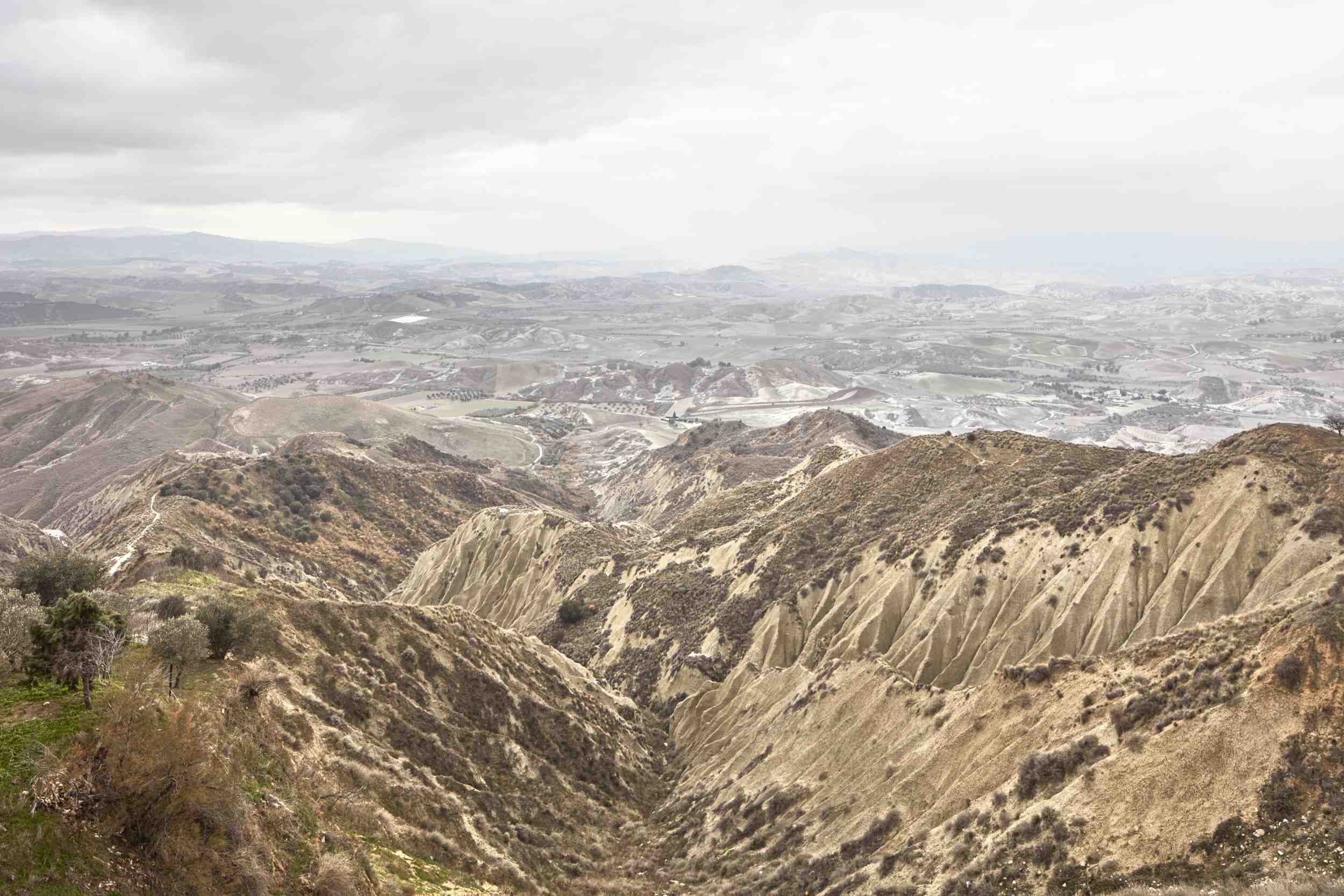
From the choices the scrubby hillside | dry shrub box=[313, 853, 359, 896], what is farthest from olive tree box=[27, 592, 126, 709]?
dry shrub box=[313, 853, 359, 896]

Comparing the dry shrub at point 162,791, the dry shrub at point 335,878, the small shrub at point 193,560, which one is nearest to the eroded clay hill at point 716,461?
the small shrub at point 193,560

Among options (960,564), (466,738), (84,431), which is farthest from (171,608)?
(84,431)

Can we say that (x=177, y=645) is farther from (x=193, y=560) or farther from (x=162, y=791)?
(x=193, y=560)

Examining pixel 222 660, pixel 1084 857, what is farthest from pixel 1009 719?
pixel 222 660

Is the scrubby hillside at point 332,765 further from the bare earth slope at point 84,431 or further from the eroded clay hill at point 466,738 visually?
the bare earth slope at point 84,431

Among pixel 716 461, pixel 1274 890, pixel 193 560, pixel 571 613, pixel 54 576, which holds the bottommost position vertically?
pixel 571 613

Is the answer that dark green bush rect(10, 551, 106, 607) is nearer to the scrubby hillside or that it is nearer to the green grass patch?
the scrubby hillside

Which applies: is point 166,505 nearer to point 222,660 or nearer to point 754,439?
point 222,660

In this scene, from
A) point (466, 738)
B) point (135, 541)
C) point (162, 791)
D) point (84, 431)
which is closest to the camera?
point (162, 791)
